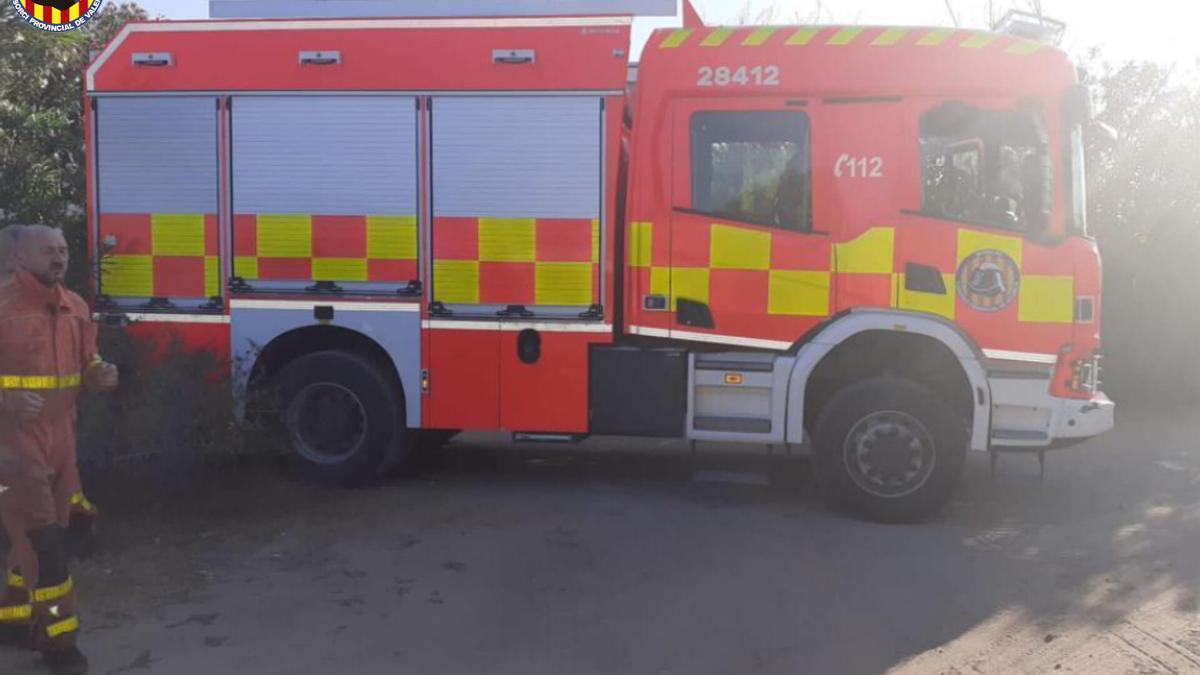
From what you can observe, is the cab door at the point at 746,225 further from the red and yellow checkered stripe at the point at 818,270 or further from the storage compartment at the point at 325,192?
the storage compartment at the point at 325,192

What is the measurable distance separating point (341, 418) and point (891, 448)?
3.62 metres

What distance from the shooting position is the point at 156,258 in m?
7.52

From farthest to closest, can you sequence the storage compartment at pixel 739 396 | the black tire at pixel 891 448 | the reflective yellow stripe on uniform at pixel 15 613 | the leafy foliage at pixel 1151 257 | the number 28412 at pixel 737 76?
the leafy foliage at pixel 1151 257, the storage compartment at pixel 739 396, the number 28412 at pixel 737 76, the black tire at pixel 891 448, the reflective yellow stripe on uniform at pixel 15 613

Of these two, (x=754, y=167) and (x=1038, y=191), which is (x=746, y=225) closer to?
(x=754, y=167)

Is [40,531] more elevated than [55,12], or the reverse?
[55,12]

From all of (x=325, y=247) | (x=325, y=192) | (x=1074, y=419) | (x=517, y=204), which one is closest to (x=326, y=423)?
(x=325, y=247)

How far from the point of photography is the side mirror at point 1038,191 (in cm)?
660

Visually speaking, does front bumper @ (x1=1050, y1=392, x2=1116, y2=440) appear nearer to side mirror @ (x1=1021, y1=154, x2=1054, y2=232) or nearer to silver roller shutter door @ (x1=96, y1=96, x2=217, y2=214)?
side mirror @ (x1=1021, y1=154, x2=1054, y2=232)

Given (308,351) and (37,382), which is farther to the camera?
(308,351)

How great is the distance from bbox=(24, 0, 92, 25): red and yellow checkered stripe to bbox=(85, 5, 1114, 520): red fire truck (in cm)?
59

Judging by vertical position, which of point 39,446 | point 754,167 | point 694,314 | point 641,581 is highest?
point 754,167

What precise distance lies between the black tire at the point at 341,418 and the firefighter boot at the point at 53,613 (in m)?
2.92

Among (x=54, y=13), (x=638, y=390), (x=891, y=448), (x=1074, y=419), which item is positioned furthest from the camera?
(x=54, y=13)

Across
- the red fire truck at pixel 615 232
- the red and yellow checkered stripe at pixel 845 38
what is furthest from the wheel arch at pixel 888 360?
the red and yellow checkered stripe at pixel 845 38
